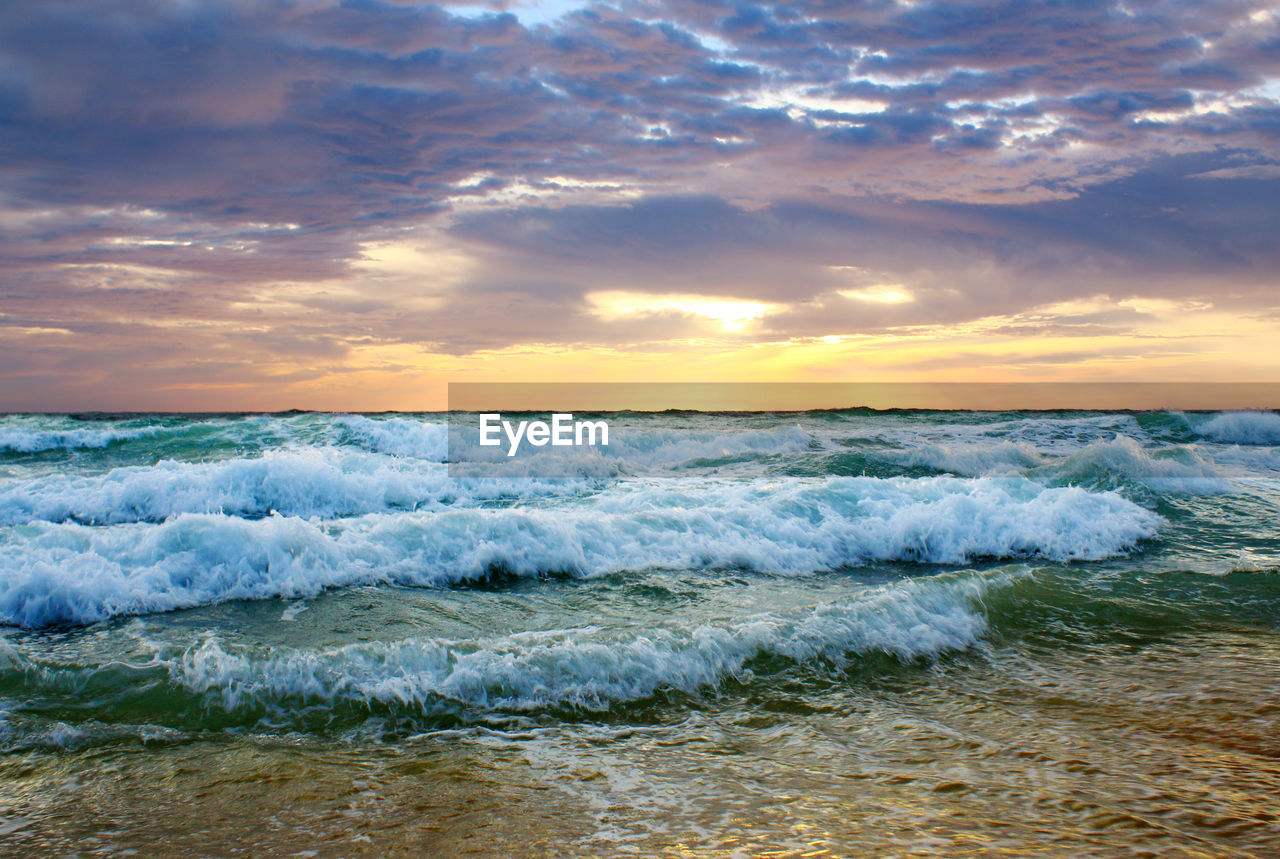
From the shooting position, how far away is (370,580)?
7680 mm

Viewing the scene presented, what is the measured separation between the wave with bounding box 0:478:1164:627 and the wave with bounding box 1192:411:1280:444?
80.1 feet

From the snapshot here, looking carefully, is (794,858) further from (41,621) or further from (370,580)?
(41,621)

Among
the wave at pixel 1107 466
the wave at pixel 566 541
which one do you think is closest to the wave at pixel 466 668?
the wave at pixel 566 541

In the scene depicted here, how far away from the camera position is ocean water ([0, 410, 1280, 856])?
3.21 m

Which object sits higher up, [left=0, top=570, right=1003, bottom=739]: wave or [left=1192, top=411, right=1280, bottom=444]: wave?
[left=1192, top=411, right=1280, bottom=444]: wave

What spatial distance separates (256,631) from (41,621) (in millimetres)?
1984

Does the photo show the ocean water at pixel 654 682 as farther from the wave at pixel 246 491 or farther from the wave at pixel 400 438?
the wave at pixel 400 438

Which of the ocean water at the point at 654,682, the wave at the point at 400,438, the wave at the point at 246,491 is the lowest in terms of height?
the ocean water at the point at 654,682

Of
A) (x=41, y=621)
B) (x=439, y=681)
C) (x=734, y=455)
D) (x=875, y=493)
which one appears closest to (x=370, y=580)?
(x=41, y=621)

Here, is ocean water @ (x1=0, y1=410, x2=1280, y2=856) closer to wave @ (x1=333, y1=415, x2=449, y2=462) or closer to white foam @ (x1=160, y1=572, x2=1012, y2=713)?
white foam @ (x1=160, y1=572, x2=1012, y2=713)

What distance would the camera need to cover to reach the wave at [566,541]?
6.83 metres

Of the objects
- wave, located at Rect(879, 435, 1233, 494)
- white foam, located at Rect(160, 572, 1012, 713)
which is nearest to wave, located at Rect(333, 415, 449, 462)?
wave, located at Rect(879, 435, 1233, 494)

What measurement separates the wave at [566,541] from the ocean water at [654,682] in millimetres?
41

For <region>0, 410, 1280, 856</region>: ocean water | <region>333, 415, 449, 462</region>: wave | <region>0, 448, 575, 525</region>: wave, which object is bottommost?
<region>0, 410, 1280, 856</region>: ocean water
